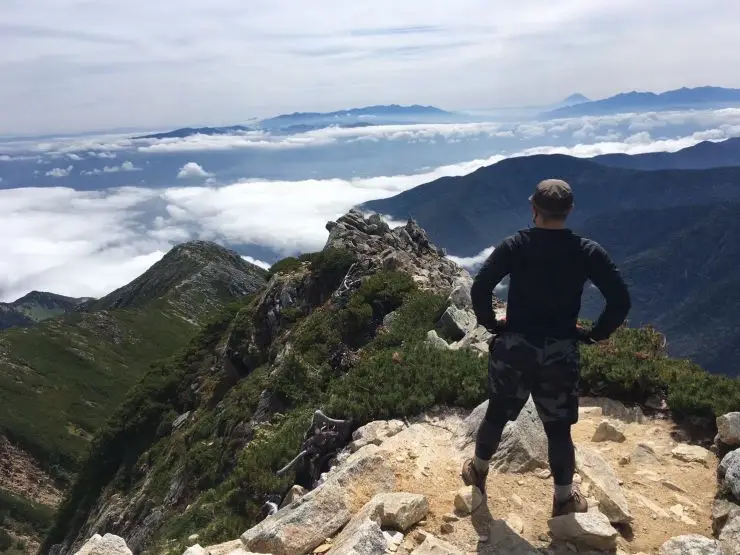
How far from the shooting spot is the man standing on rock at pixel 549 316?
5980 mm

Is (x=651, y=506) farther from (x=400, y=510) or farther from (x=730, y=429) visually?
(x=400, y=510)

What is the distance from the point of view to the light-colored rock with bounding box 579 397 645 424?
10141 millimetres

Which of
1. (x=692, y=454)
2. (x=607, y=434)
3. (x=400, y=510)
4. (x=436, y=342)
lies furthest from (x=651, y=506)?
(x=436, y=342)

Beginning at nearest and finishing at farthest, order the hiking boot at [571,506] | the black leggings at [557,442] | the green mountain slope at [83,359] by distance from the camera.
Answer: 1. the black leggings at [557,442]
2. the hiking boot at [571,506]
3. the green mountain slope at [83,359]

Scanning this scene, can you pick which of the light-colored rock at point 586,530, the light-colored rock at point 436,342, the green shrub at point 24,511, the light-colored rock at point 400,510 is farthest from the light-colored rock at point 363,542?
the green shrub at point 24,511

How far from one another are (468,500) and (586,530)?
4.53 feet

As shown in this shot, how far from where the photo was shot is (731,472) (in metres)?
7.21

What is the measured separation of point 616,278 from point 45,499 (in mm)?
83050

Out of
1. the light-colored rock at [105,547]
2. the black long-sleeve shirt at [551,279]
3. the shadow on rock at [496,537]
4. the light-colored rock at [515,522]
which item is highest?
the black long-sleeve shirt at [551,279]

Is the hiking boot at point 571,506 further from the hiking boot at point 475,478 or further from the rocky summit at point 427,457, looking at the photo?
the hiking boot at point 475,478

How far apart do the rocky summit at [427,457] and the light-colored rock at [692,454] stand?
0.03m

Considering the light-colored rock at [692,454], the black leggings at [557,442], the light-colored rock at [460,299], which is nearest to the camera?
the black leggings at [557,442]

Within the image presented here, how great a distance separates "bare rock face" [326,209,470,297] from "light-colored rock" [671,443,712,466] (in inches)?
509

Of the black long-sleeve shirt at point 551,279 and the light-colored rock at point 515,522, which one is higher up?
the black long-sleeve shirt at point 551,279
